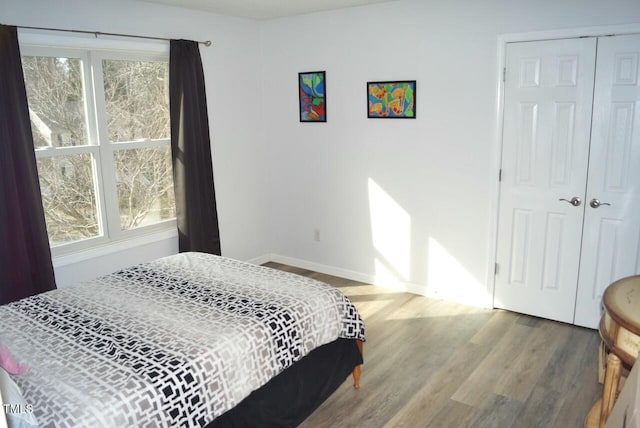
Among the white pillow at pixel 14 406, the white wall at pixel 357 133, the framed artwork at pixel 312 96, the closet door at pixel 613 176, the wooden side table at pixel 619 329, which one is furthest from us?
the framed artwork at pixel 312 96

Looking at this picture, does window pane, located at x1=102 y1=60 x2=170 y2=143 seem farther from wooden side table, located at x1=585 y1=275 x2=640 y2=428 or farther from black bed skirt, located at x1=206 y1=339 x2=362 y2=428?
wooden side table, located at x1=585 y1=275 x2=640 y2=428

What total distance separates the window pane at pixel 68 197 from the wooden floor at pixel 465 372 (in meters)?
2.28

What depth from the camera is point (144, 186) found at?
4199mm

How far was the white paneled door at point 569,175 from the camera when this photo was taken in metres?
3.30

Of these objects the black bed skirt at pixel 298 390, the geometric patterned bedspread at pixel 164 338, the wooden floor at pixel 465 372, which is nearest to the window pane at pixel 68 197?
the geometric patterned bedspread at pixel 164 338

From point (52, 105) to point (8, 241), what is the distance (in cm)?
102

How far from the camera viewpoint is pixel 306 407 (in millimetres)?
2615

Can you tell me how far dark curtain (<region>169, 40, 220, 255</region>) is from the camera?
4.13 metres

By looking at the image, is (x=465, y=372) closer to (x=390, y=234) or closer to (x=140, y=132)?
(x=390, y=234)

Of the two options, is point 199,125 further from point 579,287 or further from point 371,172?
point 579,287

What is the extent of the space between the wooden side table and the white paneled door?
142cm

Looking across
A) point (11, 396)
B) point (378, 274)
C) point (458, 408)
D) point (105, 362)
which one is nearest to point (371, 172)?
point (378, 274)

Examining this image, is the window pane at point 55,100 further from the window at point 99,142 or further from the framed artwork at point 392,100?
the framed artwork at point 392,100

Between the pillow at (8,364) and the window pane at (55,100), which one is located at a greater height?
the window pane at (55,100)
